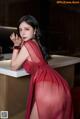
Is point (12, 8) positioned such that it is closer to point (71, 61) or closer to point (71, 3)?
point (71, 3)

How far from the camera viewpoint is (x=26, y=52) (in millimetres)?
1903

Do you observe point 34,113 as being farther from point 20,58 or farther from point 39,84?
point 20,58

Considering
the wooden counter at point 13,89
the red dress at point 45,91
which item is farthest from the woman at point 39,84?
the wooden counter at point 13,89

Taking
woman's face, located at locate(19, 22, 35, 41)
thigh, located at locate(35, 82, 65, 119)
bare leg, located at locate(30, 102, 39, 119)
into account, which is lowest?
bare leg, located at locate(30, 102, 39, 119)

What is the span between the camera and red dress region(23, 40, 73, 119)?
1806 mm

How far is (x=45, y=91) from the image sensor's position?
1.80 m

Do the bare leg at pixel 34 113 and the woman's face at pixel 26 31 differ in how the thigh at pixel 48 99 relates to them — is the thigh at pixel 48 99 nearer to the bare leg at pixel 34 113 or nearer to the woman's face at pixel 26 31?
the bare leg at pixel 34 113

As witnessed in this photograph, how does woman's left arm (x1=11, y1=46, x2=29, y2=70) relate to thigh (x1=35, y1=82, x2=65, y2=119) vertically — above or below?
above

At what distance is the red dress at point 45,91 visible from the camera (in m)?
1.81

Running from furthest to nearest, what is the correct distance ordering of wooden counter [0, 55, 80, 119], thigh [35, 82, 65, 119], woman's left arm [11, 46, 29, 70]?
wooden counter [0, 55, 80, 119] < woman's left arm [11, 46, 29, 70] < thigh [35, 82, 65, 119]

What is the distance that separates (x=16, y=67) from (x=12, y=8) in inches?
89.7

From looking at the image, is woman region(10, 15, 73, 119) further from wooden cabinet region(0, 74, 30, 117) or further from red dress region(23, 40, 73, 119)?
wooden cabinet region(0, 74, 30, 117)

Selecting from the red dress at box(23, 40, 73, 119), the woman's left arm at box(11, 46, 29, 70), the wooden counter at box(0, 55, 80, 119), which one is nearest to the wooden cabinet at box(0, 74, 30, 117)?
the wooden counter at box(0, 55, 80, 119)

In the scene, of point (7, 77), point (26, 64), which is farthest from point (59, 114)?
point (7, 77)
